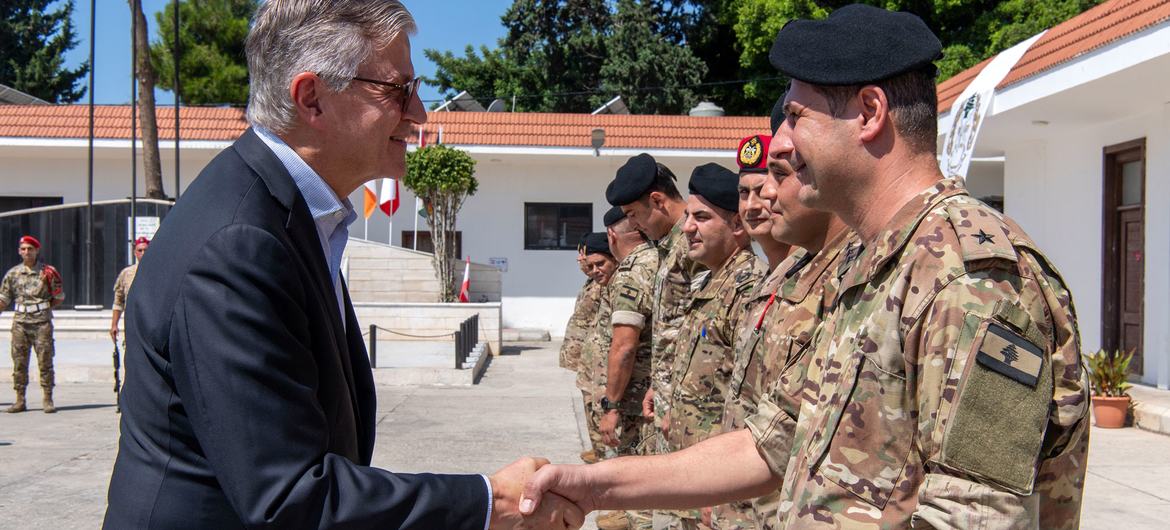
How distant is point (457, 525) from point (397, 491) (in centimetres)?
14

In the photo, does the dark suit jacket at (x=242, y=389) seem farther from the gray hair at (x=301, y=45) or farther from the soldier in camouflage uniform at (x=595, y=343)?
the soldier in camouflage uniform at (x=595, y=343)

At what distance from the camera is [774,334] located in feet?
9.05

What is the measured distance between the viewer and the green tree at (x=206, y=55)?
34.9 m

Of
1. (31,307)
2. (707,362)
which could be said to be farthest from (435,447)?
(31,307)

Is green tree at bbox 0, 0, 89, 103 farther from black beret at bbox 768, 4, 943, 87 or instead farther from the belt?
black beret at bbox 768, 4, 943, 87

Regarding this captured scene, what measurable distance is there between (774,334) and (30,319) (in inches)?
390

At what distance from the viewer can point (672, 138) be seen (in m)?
19.4

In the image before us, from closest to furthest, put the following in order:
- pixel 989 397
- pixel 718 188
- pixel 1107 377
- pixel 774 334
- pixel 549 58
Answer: pixel 989 397 → pixel 774 334 → pixel 718 188 → pixel 1107 377 → pixel 549 58

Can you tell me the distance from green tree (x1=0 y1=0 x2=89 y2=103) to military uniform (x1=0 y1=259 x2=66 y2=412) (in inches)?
1228

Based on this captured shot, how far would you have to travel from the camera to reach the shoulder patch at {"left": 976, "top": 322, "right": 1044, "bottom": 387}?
1295 mm

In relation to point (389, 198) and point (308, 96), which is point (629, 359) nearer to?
point (308, 96)

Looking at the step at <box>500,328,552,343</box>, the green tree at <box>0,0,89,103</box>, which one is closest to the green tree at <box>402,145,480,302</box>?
the step at <box>500,328,552,343</box>

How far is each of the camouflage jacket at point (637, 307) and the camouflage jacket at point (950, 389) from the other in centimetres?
347

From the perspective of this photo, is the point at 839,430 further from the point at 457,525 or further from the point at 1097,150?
the point at 1097,150
